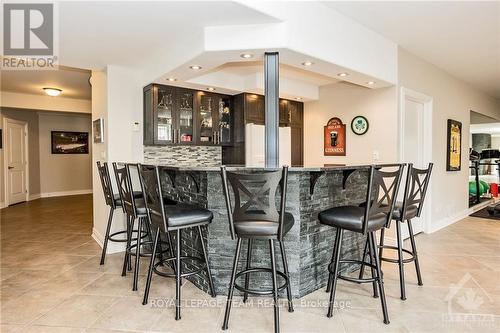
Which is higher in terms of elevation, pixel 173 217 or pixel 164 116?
pixel 164 116

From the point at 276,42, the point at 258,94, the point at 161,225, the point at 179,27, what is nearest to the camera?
the point at 161,225

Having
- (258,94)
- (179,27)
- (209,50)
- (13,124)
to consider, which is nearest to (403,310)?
(209,50)

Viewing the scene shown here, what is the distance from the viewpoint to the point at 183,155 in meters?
4.68

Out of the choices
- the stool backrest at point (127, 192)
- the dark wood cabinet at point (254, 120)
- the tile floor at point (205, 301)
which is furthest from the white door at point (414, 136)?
the stool backrest at point (127, 192)

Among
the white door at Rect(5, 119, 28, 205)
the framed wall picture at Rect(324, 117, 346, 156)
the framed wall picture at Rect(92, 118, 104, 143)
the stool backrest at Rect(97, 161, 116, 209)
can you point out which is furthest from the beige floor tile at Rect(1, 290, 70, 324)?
the white door at Rect(5, 119, 28, 205)

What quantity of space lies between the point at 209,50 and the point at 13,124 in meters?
6.96

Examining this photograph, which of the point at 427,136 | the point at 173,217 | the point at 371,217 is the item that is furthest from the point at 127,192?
the point at 427,136

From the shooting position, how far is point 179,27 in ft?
8.79

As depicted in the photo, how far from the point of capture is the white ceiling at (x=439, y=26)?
2.80m

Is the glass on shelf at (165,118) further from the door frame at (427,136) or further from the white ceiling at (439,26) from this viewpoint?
the door frame at (427,136)

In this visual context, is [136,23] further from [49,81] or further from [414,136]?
[414,136]

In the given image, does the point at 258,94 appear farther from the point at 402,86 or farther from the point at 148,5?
the point at 148,5

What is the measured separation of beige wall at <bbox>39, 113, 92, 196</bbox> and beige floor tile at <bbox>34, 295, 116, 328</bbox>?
7243 mm

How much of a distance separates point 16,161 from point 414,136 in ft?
27.8
